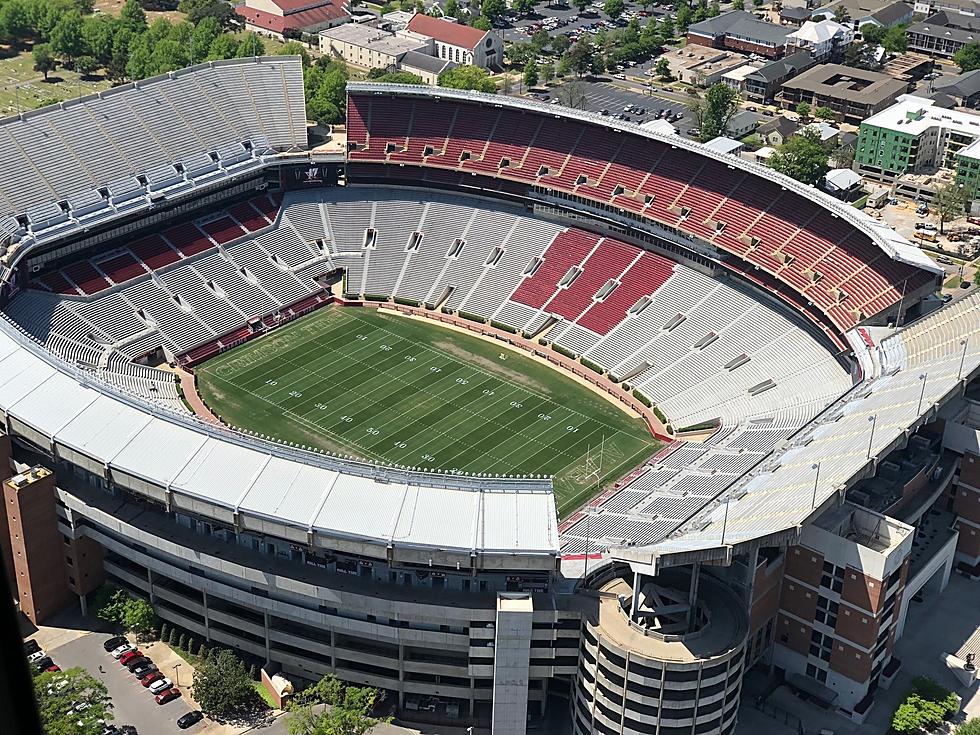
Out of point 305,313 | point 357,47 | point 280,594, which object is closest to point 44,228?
point 305,313

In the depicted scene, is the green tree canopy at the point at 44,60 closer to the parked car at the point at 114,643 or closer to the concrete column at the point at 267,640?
the parked car at the point at 114,643

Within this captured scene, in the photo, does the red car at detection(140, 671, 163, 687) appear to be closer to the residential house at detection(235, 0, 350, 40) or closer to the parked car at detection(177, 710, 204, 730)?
the parked car at detection(177, 710, 204, 730)

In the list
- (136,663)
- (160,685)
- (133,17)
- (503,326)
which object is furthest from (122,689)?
(133,17)

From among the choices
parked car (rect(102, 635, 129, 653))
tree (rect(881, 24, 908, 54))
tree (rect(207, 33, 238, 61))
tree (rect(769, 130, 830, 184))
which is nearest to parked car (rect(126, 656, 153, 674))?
parked car (rect(102, 635, 129, 653))

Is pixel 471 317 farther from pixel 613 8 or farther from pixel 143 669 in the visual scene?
pixel 613 8

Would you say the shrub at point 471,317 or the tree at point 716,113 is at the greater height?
the tree at point 716,113

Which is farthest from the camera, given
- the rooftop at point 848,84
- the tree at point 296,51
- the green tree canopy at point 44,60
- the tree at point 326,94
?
the green tree canopy at point 44,60

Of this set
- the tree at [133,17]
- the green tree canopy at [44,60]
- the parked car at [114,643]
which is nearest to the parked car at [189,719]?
the parked car at [114,643]
